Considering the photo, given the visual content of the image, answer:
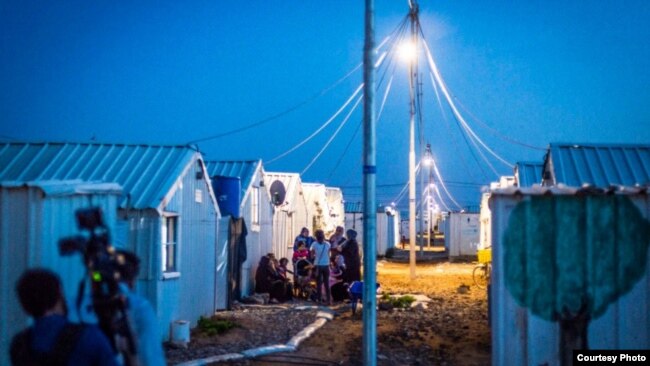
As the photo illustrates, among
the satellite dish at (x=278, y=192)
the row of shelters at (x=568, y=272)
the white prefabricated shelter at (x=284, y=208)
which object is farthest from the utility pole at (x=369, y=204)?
the satellite dish at (x=278, y=192)

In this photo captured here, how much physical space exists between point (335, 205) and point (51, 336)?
35.5m

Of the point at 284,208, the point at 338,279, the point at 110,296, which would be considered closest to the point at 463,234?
the point at 284,208

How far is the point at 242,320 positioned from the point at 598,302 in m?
8.56

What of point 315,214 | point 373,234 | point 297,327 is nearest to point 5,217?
point 373,234

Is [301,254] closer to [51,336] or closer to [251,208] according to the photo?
[251,208]

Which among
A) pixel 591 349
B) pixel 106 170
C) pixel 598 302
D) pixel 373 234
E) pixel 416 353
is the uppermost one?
pixel 106 170

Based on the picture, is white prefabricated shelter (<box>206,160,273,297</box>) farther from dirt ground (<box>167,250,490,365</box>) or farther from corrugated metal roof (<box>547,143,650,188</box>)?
corrugated metal roof (<box>547,143,650,188</box>)

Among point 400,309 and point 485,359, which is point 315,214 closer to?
point 400,309

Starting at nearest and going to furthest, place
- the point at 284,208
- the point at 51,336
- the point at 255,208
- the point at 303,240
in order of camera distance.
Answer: the point at 51,336 < the point at 303,240 < the point at 255,208 < the point at 284,208

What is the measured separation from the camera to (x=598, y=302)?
8016mm

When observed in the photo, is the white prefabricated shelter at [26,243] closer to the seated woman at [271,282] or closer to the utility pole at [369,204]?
the utility pole at [369,204]

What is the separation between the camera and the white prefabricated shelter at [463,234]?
40.5m

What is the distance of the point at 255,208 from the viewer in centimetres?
2072

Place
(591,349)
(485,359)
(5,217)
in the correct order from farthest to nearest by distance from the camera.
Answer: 1. (485,359)
2. (591,349)
3. (5,217)
